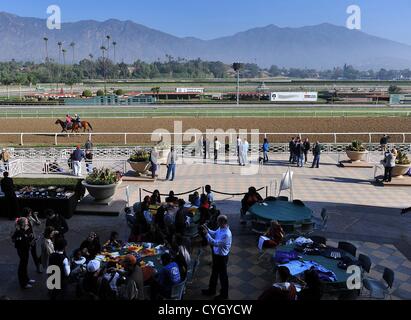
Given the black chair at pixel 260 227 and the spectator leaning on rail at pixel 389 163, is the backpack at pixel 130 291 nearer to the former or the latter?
the black chair at pixel 260 227

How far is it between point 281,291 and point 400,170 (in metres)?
13.6

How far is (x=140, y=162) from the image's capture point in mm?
17297

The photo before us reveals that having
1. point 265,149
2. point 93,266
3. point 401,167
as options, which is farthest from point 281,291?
point 265,149

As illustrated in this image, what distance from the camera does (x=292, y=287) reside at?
5691 millimetres

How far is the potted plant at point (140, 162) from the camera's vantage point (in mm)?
17328

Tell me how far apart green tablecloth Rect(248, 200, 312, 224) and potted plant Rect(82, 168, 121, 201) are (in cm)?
493

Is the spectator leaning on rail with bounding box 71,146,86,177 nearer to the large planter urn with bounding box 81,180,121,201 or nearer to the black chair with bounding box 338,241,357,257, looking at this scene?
the large planter urn with bounding box 81,180,121,201

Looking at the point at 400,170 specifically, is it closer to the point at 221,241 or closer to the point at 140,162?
the point at 140,162

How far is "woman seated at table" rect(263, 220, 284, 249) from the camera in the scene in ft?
29.0

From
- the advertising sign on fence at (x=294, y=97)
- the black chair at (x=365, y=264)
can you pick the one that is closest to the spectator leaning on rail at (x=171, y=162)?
the black chair at (x=365, y=264)

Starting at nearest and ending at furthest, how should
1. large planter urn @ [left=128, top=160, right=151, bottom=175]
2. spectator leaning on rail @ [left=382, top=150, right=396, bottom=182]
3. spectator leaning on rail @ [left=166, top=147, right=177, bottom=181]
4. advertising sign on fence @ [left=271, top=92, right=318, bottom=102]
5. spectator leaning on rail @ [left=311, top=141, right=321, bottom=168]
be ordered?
spectator leaning on rail @ [left=382, top=150, right=396, bottom=182], spectator leaning on rail @ [left=166, top=147, right=177, bottom=181], large planter urn @ [left=128, top=160, right=151, bottom=175], spectator leaning on rail @ [left=311, top=141, right=321, bottom=168], advertising sign on fence @ [left=271, top=92, right=318, bottom=102]

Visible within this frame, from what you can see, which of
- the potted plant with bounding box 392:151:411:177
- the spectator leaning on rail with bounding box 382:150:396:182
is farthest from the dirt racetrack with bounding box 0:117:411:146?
the spectator leaning on rail with bounding box 382:150:396:182

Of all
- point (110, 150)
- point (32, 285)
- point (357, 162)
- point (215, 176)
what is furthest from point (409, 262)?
point (110, 150)
